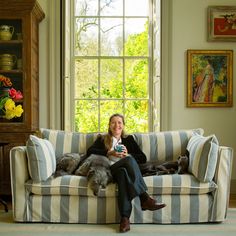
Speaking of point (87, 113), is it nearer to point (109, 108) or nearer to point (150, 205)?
point (109, 108)

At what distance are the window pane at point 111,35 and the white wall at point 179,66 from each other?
571 millimetres

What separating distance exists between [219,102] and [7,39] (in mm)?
2544

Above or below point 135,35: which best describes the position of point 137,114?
below

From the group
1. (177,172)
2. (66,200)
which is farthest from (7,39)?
(177,172)

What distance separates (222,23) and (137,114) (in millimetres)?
1481

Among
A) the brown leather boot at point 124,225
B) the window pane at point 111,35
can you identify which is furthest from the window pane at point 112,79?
the brown leather boot at point 124,225

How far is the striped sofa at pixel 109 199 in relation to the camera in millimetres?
3342

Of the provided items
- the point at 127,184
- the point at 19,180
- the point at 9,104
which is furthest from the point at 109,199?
the point at 9,104

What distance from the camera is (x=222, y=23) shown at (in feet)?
16.0

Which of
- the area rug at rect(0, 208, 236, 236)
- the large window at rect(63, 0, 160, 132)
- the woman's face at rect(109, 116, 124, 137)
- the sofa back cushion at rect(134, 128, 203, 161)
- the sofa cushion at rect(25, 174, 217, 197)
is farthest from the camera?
the large window at rect(63, 0, 160, 132)

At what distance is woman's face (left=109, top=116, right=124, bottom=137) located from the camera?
379 centimetres

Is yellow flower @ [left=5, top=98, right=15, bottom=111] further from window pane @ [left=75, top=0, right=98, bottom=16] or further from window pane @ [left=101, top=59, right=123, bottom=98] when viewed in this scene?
window pane @ [left=75, top=0, right=98, bottom=16]

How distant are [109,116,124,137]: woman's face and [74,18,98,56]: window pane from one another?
1503 mm

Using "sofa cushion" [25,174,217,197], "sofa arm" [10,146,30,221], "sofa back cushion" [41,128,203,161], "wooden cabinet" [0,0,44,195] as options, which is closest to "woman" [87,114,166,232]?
"sofa cushion" [25,174,217,197]
